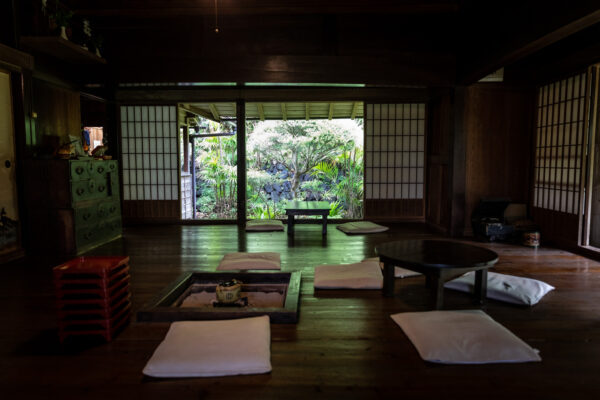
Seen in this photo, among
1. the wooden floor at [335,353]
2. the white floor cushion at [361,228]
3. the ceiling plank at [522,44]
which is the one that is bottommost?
the wooden floor at [335,353]

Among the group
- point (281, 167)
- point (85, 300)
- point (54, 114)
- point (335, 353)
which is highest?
point (54, 114)

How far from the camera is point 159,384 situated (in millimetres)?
1643

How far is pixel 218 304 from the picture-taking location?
8.14 feet

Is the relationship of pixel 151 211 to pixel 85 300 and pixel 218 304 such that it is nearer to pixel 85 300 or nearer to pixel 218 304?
pixel 218 304

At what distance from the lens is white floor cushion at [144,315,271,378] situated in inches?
67.1

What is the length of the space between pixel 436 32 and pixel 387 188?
238 centimetres

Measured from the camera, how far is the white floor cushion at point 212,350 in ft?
5.59

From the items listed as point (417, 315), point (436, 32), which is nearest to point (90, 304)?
point (417, 315)

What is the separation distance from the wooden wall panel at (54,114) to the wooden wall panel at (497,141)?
4.83 metres

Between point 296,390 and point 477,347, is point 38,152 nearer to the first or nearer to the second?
point 296,390

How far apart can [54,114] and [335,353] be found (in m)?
4.30

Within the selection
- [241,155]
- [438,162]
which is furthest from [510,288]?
[241,155]

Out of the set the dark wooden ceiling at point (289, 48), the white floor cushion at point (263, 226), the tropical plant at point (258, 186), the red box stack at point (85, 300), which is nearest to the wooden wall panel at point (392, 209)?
the white floor cushion at point (263, 226)

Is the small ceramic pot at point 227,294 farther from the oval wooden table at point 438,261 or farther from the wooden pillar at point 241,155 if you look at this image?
the wooden pillar at point 241,155
